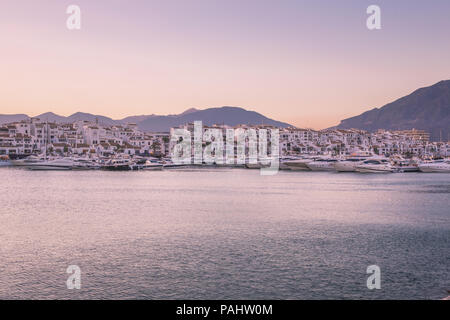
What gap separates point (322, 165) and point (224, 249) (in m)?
95.7

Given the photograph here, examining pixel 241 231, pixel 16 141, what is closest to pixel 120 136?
pixel 16 141

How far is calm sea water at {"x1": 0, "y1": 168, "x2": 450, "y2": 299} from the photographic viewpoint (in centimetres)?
1714

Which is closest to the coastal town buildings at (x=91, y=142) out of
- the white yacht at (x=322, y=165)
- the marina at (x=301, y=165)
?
the marina at (x=301, y=165)

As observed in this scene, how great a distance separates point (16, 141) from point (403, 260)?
487 ft

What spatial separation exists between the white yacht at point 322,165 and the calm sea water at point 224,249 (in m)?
70.5

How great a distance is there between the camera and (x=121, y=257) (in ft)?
72.0

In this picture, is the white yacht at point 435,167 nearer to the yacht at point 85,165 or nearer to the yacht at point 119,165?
the yacht at point 119,165

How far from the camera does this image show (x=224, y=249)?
2361 centimetres

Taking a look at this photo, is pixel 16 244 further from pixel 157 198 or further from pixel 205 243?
pixel 157 198

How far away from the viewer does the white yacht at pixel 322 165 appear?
11494 cm

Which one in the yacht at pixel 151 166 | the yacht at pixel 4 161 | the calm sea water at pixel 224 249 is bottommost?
the calm sea water at pixel 224 249

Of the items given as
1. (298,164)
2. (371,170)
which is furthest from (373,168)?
(298,164)

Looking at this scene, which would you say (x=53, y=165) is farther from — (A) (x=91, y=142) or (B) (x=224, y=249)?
(B) (x=224, y=249)
